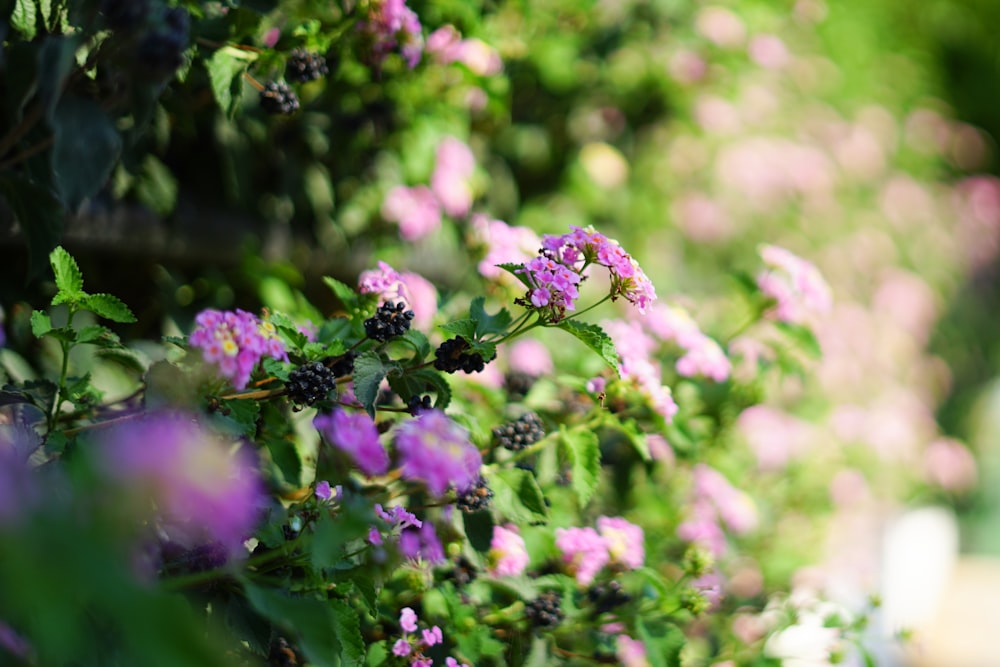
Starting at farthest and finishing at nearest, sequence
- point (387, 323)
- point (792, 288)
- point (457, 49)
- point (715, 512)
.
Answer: point (715, 512), point (457, 49), point (792, 288), point (387, 323)

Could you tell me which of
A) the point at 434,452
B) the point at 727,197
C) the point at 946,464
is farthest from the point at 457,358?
the point at 946,464

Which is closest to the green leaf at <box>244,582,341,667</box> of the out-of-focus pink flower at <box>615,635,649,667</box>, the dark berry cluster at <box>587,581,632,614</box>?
the dark berry cluster at <box>587,581,632,614</box>

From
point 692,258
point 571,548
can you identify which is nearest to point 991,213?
point 692,258

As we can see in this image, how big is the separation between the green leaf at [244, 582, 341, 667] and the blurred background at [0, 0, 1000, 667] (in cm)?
75

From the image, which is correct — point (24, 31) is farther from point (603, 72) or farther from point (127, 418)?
point (603, 72)

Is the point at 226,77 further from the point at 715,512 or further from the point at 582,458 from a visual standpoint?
the point at 715,512

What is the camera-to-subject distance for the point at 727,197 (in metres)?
3.21

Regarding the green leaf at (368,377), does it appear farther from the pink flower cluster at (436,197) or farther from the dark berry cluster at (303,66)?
the pink flower cluster at (436,197)

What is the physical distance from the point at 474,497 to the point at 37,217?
622mm

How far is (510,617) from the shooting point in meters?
1.24

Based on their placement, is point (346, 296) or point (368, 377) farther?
point (346, 296)

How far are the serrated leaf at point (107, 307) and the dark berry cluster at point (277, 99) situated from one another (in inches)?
16.0

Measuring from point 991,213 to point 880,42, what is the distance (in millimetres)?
1142

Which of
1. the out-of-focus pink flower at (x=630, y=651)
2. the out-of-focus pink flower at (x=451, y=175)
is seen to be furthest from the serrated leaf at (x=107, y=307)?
the out-of-focus pink flower at (x=451, y=175)
